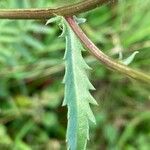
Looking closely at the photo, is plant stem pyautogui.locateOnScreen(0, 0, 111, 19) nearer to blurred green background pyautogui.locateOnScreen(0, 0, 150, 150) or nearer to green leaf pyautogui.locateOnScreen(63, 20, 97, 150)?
green leaf pyautogui.locateOnScreen(63, 20, 97, 150)

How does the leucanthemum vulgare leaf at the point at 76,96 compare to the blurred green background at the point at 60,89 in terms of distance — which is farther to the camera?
the blurred green background at the point at 60,89

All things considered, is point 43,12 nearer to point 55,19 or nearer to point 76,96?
point 55,19

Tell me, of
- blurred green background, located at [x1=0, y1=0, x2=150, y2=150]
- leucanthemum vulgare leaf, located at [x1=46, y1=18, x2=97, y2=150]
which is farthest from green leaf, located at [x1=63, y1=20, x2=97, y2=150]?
blurred green background, located at [x1=0, y1=0, x2=150, y2=150]

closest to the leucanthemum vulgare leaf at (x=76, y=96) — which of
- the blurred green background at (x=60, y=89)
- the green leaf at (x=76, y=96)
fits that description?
the green leaf at (x=76, y=96)

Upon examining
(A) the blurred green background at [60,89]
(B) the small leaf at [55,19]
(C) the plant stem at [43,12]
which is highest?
(C) the plant stem at [43,12]

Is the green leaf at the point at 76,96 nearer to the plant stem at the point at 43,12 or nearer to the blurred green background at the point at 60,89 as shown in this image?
the plant stem at the point at 43,12
